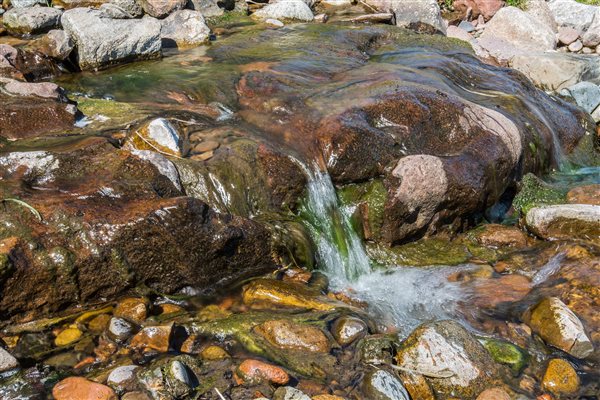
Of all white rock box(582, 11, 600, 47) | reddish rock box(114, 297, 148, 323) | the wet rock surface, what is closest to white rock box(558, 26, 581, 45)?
white rock box(582, 11, 600, 47)

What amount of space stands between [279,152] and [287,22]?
827cm

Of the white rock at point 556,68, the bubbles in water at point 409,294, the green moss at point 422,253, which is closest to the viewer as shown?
the bubbles in water at point 409,294

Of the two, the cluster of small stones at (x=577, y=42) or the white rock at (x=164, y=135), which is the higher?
the white rock at (x=164, y=135)

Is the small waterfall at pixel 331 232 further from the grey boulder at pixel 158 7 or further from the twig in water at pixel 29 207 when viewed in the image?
the grey boulder at pixel 158 7

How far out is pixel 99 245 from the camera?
13.9 ft

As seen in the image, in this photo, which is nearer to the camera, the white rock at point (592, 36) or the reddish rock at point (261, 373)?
the reddish rock at point (261, 373)

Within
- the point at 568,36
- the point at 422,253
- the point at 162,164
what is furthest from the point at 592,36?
the point at 162,164

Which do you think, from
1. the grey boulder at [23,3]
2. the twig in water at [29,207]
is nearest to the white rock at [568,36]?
the grey boulder at [23,3]

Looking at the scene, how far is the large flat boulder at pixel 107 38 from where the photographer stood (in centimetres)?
904

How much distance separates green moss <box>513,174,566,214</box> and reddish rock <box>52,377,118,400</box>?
5728 millimetres

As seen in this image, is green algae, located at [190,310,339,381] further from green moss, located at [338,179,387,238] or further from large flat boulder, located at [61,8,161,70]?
large flat boulder, located at [61,8,161,70]

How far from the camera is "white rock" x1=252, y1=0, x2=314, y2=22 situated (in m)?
13.6

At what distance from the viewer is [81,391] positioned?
3482 mm

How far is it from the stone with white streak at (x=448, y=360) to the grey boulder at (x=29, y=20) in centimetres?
891
